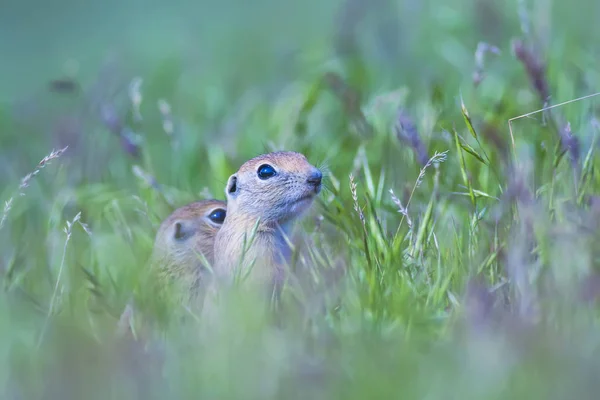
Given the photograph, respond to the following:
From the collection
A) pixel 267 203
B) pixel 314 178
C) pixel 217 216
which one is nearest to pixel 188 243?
pixel 217 216

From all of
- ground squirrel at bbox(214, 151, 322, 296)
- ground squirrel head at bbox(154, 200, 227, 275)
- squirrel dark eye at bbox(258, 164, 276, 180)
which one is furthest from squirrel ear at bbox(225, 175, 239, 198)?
ground squirrel head at bbox(154, 200, 227, 275)

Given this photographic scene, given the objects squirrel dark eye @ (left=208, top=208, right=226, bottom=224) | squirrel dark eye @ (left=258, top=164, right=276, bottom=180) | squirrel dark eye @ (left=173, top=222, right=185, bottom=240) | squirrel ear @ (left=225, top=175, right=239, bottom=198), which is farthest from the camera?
squirrel dark eye @ (left=208, top=208, right=226, bottom=224)

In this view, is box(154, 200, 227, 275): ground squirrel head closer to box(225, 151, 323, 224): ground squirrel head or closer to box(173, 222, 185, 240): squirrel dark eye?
box(173, 222, 185, 240): squirrel dark eye

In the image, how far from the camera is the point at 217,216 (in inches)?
218

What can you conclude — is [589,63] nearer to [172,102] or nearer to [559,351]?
[172,102]

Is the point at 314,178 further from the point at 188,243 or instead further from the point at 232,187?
the point at 188,243

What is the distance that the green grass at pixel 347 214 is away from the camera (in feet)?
10.7

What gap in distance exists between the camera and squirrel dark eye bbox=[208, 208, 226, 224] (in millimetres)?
5518

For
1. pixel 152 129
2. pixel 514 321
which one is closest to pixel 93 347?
pixel 514 321

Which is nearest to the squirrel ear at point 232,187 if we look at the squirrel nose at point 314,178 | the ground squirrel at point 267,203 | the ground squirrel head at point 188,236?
the ground squirrel at point 267,203

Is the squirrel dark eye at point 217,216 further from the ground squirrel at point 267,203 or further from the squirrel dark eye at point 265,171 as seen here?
the squirrel dark eye at point 265,171

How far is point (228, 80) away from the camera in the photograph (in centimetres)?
916

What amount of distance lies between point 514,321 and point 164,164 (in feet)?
14.1

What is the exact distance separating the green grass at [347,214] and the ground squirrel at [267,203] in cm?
15
